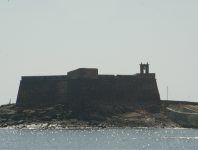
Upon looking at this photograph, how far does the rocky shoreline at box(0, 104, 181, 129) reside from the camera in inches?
2854

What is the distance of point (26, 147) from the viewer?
4950cm

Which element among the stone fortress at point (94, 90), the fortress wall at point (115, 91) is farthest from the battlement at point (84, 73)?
the fortress wall at point (115, 91)

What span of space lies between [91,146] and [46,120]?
25358 mm

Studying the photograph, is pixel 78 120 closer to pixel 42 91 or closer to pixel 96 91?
pixel 96 91

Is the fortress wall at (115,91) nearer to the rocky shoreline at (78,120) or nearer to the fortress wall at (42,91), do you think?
the fortress wall at (42,91)

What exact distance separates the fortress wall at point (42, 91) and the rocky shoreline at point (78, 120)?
2.19 m

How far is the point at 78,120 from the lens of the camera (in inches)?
2894

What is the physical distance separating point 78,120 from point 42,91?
7791 mm

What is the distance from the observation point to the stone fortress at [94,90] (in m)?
77.3

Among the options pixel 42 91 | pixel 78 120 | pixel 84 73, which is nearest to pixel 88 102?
pixel 84 73

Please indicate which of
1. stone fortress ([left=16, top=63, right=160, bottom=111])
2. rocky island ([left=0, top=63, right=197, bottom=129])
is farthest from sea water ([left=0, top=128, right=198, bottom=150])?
stone fortress ([left=16, top=63, right=160, bottom=111])

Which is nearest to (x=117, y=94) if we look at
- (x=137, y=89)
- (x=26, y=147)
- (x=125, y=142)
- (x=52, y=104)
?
(x=137, y=89)

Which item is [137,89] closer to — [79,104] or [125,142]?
[79,104]

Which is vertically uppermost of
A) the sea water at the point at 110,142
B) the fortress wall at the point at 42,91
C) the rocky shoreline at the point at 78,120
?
the fortress wall at the point at 42,91
